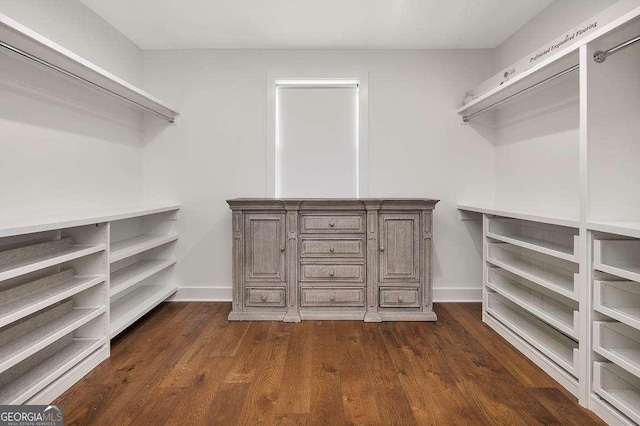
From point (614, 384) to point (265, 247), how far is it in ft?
7.90

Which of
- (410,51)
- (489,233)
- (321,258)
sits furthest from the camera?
(410,51)

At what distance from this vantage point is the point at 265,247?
3119 millimetres

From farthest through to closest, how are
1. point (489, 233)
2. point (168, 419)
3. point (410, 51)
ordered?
point (410, 51) < point (489, 233) < point (168, 419)

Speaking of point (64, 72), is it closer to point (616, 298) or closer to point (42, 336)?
point (42, 336)

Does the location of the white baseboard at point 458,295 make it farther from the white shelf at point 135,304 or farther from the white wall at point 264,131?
the white shelf at point 135,304

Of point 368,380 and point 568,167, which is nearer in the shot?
point 368,380

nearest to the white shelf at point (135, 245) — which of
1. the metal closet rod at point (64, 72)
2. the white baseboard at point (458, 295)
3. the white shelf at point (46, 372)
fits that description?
the white shelf at point (46, 372)

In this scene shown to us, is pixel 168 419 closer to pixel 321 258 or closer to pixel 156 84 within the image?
pixel 321 258

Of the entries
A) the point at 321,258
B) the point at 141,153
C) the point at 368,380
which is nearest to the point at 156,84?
the point at 141,153

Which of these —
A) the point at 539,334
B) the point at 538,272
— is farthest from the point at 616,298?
the point at 539,334

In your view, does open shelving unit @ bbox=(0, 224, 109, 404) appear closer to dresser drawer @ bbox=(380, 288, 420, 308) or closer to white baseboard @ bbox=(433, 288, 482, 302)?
dresser drawer @ bbox=(380, 288, 420, 308)

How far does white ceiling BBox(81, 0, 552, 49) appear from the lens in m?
2.77

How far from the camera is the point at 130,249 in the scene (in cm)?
272

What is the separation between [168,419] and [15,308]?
917 millimetres
